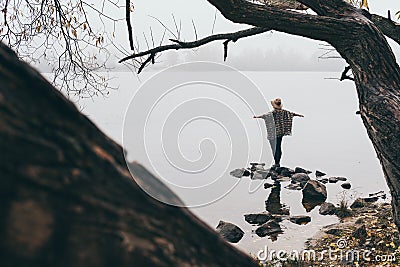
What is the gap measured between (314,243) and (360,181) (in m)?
4.78

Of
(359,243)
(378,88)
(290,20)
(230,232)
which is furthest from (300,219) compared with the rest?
(290,20)

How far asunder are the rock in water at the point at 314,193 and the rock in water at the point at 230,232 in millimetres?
2587

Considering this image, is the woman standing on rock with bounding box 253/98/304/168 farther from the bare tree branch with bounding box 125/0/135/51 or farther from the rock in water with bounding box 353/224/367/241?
the bare tree branch with bounding box 125/0/135/51

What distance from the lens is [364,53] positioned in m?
3.63

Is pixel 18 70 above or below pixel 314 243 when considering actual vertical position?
below

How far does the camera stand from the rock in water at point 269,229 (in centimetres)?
742

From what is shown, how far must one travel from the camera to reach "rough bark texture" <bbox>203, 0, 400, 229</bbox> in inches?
138

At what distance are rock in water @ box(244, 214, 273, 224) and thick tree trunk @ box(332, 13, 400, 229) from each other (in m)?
4.35

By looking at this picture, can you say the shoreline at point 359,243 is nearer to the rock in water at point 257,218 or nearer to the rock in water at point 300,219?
the rock in water at point 300,219

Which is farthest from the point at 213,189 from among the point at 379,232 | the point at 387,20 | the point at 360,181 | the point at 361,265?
the point at 360,181

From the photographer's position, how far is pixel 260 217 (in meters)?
8.15

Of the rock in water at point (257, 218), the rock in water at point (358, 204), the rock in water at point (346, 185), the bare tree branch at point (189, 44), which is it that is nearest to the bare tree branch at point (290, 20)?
the bare tree branch at point (189, 44)

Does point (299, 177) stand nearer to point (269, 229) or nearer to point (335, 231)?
point (269, 229)

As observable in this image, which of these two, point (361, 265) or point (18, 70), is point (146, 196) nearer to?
point (18, 70)
